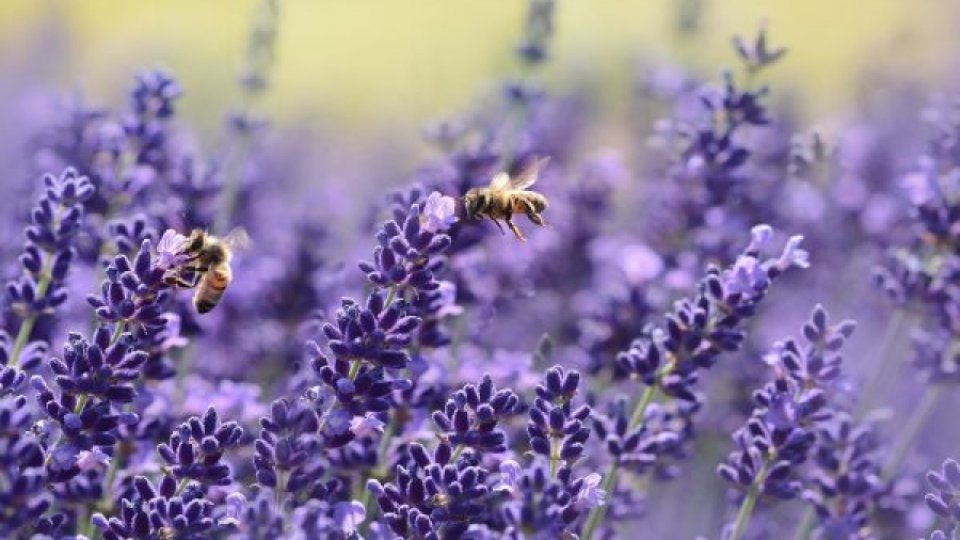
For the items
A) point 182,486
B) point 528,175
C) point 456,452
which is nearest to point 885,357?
point 528,175

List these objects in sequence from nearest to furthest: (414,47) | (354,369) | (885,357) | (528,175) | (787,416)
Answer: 1. (354,369)
2. (787,416)
3. (528,175)
4. (885,357)
5. (414,47)

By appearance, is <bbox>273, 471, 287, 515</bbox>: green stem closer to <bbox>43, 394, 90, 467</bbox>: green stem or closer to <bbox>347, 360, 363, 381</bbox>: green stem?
<bbox>347, 360, 363, 381</bbox>: green stem

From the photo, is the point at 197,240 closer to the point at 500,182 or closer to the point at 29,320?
the point at 29,320

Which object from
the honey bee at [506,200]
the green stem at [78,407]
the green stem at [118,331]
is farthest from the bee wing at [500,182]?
the green stem at [78,407]

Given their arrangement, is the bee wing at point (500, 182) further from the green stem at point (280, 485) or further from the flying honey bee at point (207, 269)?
the green stem at point (280, 485)

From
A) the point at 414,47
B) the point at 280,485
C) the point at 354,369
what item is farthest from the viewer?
the point at 414,47

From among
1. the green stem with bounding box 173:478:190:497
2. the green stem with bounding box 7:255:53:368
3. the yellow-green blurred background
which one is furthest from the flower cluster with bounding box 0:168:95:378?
the yellow-green blurred background
